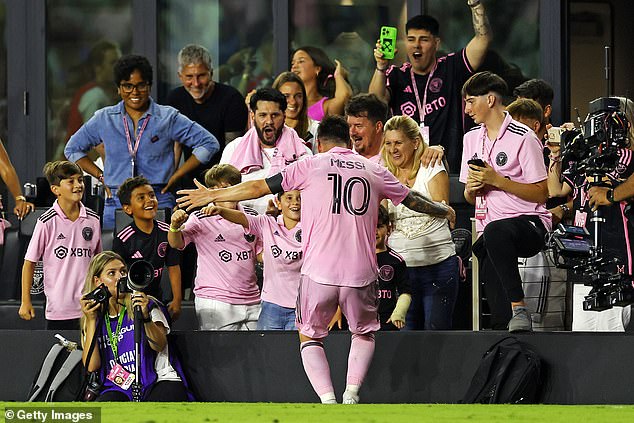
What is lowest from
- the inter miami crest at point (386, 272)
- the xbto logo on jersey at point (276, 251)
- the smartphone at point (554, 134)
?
the inter miami crest at point (386, 272)

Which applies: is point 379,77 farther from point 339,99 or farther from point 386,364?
point 386,364

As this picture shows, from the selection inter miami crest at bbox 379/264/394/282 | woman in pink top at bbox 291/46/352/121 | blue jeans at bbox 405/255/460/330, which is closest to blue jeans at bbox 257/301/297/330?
inter miami crest at bbox 379/264/394/282

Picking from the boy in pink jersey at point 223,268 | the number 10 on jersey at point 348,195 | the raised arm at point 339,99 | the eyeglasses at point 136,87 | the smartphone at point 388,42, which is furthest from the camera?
the raised arm at point 339,99

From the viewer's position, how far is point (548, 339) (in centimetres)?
800

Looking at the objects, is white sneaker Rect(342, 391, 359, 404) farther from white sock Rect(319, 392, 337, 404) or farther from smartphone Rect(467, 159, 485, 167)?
smartphone Rect(467, 159, 485, 167)

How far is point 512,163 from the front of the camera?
8.39 metres

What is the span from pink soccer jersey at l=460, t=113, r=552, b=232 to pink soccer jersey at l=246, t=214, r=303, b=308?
1130mm

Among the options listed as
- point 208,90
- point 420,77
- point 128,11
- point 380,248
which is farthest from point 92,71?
point 380,248

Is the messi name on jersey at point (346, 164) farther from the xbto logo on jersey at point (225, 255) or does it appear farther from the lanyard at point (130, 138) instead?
the lanyard at point (130, 138)

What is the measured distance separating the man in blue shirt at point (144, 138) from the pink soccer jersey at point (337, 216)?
2.76m

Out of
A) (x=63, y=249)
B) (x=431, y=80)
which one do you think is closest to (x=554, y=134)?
(x=431, y=80)

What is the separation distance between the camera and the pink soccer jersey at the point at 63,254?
29.3 feet

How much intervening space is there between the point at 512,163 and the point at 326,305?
1653mm

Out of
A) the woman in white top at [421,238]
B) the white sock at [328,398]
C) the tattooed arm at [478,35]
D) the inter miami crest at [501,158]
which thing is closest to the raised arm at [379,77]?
the tattooed arm at [478,35]
